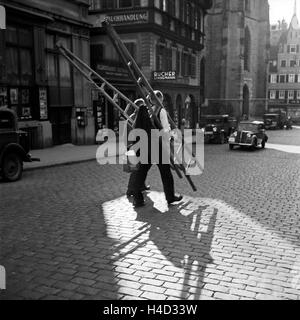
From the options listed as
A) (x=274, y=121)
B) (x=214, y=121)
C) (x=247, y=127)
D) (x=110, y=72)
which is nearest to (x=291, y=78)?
(x=274, y=121)

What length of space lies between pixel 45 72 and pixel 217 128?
10814mm

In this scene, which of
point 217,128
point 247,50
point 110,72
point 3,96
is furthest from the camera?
point 247,50

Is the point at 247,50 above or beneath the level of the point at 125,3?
above

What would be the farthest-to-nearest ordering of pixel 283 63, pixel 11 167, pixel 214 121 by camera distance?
pixel 283 63 → pixel 214 121 → pixel 11 167

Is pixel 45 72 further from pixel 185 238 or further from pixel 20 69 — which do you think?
pixel 185 238

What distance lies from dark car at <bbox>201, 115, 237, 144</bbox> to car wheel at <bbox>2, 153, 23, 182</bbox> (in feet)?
48.9

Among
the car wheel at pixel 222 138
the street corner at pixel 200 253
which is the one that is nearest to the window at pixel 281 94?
the car wheel at pixel 222 138

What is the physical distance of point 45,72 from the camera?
19500mm

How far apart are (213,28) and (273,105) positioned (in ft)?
67.0

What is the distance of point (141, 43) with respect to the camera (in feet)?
88.0

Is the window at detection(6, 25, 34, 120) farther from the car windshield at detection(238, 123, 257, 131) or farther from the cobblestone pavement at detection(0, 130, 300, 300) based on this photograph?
the car windshield at detection(238, 123, 257, 131)

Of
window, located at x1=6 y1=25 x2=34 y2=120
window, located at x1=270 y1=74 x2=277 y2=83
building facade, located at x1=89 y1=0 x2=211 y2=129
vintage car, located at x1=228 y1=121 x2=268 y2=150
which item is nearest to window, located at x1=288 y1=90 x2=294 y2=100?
window, located at x1=270 y1=74 x2=277 y2=83
